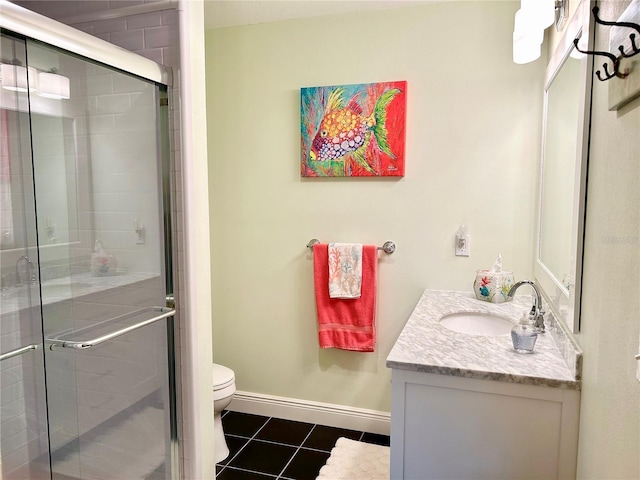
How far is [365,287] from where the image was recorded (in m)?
2.59

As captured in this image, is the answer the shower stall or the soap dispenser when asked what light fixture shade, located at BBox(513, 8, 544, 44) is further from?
the shower stall

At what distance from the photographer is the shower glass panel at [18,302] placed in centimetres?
155

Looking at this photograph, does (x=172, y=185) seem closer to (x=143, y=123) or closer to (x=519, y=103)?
(x=143, y=123)

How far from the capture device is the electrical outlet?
2.47 meters

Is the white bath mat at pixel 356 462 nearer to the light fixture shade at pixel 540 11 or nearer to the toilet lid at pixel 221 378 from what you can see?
the toilet lid at pixel 221 378

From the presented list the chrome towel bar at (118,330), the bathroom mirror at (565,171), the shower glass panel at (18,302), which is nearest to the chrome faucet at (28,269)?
the shower glass panel at (18,302)

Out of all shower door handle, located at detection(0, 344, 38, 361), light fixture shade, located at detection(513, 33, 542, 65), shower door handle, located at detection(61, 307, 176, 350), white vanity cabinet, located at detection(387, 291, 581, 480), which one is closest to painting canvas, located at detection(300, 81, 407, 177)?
light fixture shade, located at detection(513, 33, 542, 65)

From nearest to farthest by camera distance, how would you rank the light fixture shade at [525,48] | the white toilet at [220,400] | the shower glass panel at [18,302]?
the shower glass panel at [18,302] < the light fixture shade at [525,48] < the white toilet at [220,400]

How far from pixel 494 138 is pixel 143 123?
1.70 m

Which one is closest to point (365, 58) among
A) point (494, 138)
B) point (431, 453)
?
point (494, 138)

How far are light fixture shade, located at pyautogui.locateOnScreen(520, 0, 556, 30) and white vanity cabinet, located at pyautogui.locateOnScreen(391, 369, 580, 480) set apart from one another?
1.32 m

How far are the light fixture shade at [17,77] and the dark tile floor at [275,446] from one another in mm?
1885

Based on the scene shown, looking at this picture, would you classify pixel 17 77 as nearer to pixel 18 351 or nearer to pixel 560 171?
pixel 18 351

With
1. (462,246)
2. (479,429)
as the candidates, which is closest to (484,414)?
(479,429)
